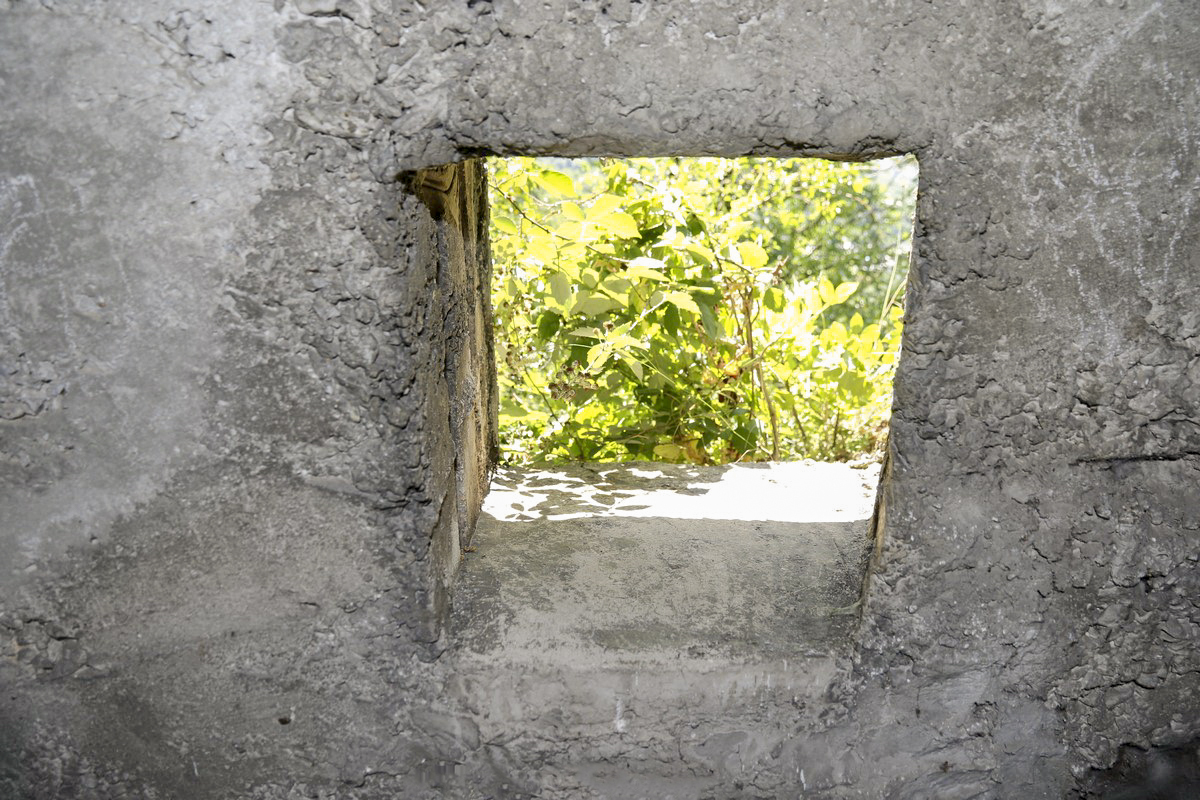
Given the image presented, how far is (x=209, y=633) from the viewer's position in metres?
1.68

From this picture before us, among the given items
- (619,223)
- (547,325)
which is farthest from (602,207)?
(547,325)

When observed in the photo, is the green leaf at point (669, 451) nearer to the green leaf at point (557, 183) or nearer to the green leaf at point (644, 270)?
the green leaf at point (644, 270)

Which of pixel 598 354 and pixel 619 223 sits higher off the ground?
pixel 619 223

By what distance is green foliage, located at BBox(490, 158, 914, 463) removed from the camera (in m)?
2.56

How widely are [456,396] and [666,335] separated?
1.09 m

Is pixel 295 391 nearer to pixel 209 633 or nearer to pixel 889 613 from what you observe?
pixel 209 633

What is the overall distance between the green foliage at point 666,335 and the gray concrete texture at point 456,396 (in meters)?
0.75

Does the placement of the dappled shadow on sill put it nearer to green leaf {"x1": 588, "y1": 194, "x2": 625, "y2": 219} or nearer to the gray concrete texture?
the gray concrete texture

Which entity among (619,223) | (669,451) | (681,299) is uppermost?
(619,223)

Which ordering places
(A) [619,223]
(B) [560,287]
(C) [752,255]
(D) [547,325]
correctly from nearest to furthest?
(A) [619,223] < (B) [560,287] < (D) [547,325] < (C) [752,255]

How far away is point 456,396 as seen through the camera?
6.21 feet

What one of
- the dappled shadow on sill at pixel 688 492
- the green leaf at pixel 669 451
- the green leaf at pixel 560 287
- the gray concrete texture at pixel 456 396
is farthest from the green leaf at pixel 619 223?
the green leaf at pixel 669 451

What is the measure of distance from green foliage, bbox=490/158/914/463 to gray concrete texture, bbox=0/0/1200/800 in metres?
0.75

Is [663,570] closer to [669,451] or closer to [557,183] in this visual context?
[557,183]
